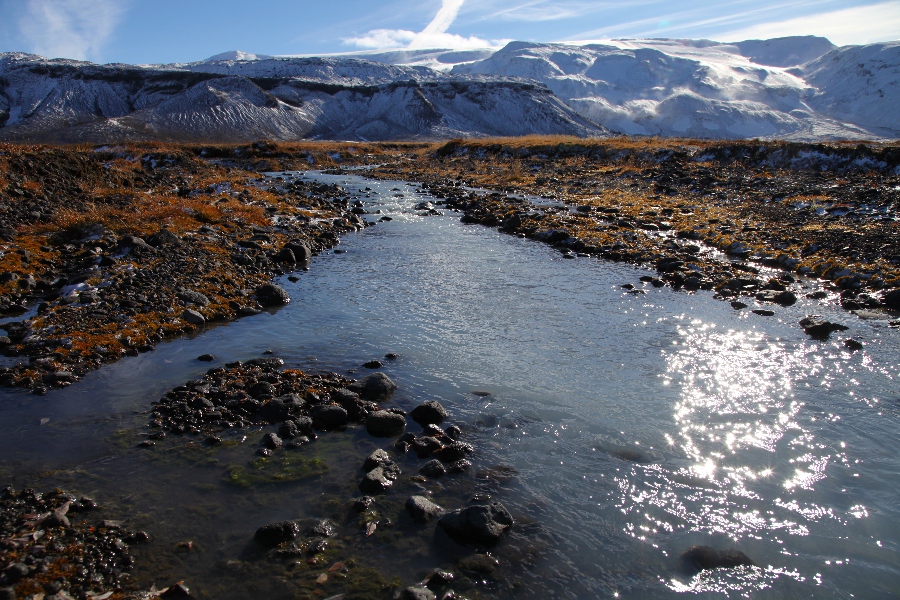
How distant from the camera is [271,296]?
1614cm

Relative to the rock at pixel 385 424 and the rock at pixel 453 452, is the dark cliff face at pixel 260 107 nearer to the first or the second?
the rock at pixel 385 424

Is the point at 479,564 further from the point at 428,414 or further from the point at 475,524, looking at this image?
the point at 428,414

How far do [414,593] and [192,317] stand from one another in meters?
10.7

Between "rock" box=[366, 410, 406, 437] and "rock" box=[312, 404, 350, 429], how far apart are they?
49cm

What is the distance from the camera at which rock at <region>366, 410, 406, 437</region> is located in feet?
30.7

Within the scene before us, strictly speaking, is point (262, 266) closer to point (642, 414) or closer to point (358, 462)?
point (358, 462)

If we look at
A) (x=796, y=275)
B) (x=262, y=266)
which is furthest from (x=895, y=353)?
(x=262, y=266)

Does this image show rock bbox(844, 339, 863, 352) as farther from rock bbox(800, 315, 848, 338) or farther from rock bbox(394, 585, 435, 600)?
rock bbox(394, 585, 435, 600)

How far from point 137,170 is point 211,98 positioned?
467 feet

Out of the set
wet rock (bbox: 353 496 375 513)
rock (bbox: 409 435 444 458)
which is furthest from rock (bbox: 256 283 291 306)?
wet rock (bbox: 353 496 375 513)

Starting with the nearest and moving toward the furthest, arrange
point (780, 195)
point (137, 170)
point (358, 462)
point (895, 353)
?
point (358, 462) < point (895, 353) < point (780, 195) < point (137, 170)

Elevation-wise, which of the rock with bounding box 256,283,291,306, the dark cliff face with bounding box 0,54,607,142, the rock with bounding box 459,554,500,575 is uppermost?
the dark cliff face with bounding box 0,54,607,142

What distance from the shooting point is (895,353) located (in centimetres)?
1247

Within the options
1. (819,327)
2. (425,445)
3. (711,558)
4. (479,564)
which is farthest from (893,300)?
(479,564)
